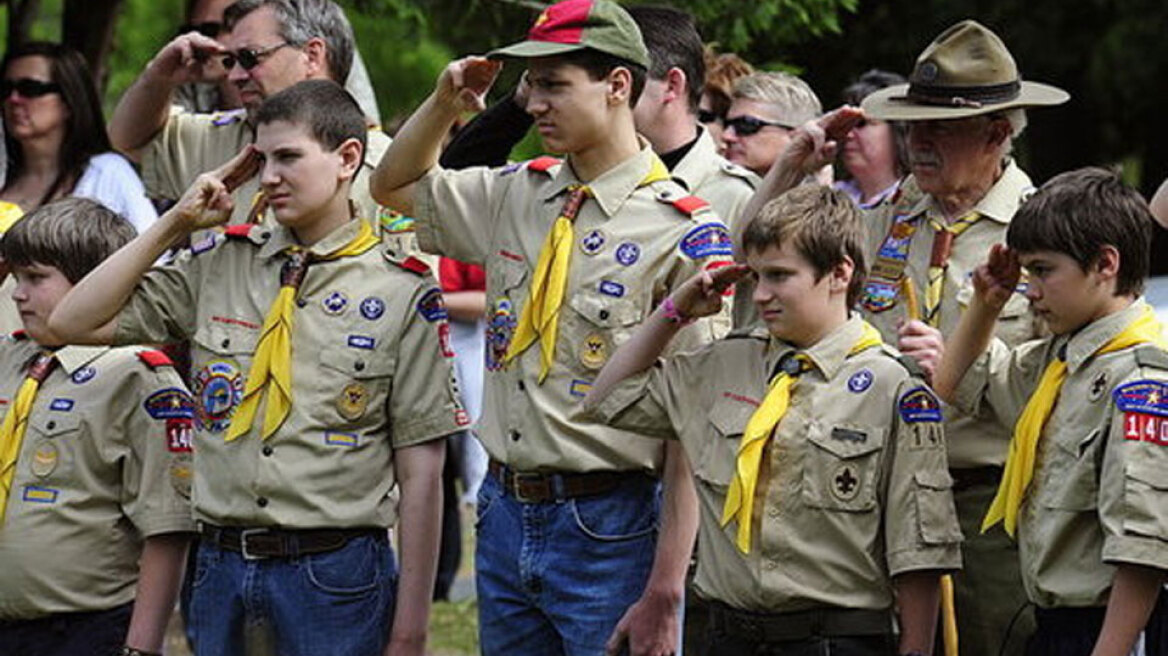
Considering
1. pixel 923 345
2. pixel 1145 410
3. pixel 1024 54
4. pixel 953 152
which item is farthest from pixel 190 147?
pixel 1024 54

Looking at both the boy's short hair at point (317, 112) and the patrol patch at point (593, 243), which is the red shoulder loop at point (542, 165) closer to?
the patrol patch at point (593, 243)

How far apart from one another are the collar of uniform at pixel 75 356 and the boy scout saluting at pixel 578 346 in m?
1.13

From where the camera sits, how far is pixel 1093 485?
496 centimetres

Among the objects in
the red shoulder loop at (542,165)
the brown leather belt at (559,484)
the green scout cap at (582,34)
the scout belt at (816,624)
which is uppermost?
the green scout cap at (582,34)

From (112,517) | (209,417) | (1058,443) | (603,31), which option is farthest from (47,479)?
(1058,443)

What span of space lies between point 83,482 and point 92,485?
25 mm

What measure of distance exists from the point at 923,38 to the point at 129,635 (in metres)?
12.6

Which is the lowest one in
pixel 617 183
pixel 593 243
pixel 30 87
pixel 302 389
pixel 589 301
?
pixel 302 389

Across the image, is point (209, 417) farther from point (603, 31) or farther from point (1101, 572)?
point (1101, 572)

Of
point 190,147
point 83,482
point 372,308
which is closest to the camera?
point 372,308

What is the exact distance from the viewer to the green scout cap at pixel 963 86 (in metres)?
5.62

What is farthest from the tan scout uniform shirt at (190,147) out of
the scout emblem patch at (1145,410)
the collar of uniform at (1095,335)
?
the scout emblem patch at (1145,410)

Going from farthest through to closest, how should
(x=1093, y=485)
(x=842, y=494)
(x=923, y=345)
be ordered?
1. (x=923, y=345)
2. (x=842, y=494)
3. (x=1093, y=485)

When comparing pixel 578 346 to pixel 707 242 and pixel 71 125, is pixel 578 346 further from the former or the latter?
pixel 71 125
